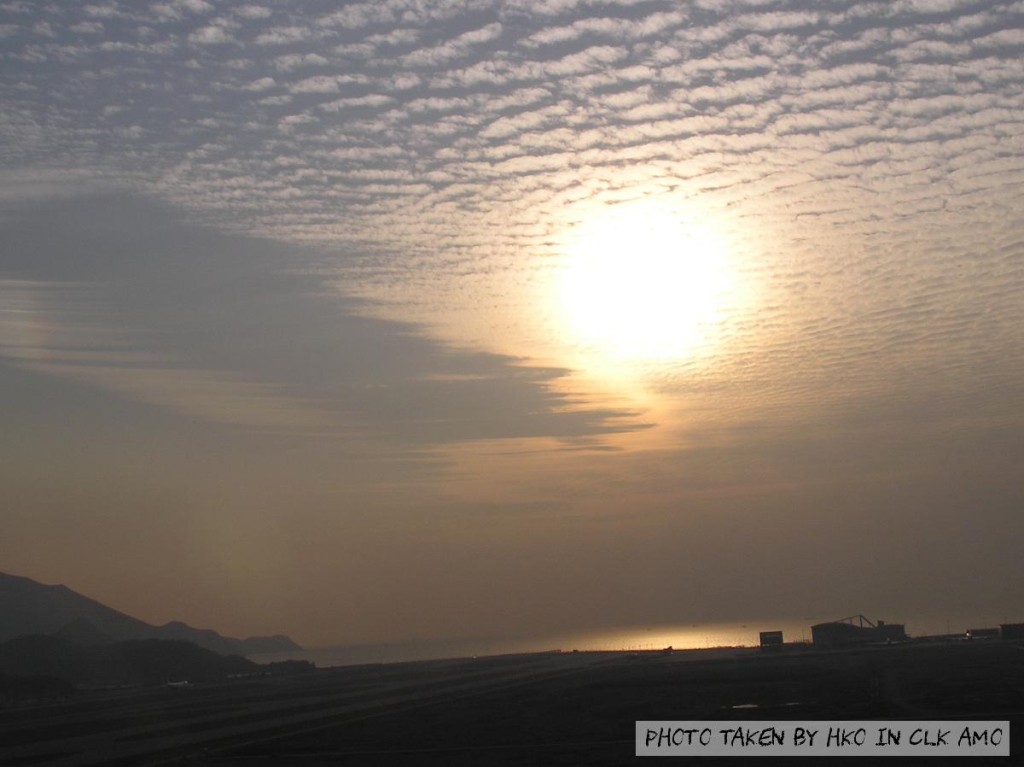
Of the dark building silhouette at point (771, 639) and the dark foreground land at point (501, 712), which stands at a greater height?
the dark building silhouette at point (771, 639)

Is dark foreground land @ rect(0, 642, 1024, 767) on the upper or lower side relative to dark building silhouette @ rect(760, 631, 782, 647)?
lower

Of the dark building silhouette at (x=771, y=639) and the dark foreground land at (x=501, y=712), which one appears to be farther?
the dark building silhouette at (x=771, y=639)

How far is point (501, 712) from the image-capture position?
63312 millimetres

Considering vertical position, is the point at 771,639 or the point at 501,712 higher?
the point at 771,639

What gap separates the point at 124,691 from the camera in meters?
113

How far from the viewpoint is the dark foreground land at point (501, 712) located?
46.8m

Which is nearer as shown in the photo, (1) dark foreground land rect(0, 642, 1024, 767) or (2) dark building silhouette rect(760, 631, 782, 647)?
(1) dark foreground land rect(0, 642, 1024, 767)

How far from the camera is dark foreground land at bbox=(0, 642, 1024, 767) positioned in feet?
→ 153

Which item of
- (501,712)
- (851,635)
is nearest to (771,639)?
(851,635)

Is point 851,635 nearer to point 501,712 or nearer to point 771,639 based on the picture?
point 771,639

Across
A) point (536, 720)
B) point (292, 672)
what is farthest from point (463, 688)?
point (292, 672)

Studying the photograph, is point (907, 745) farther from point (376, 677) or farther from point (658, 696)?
point (376, 677)

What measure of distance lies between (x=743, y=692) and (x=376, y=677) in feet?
216

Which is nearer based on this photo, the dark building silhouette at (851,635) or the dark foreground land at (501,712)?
the dark foreground land at (501,712)
